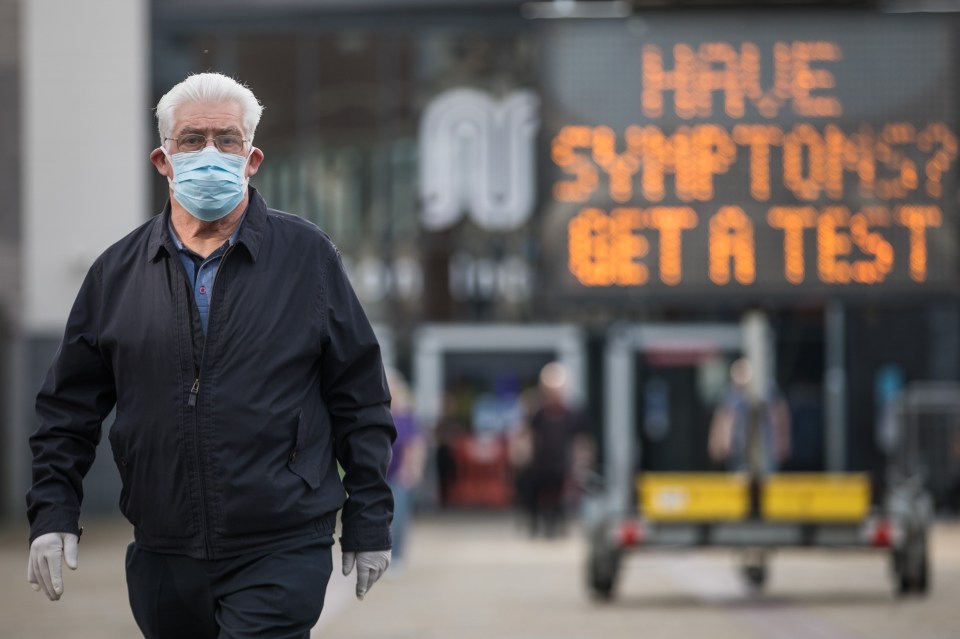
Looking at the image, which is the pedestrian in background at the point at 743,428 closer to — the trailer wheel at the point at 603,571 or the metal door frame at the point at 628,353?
the trailer wheel at the point at 603,571

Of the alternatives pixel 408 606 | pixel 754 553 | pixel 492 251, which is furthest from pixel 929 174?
pixel 492 251

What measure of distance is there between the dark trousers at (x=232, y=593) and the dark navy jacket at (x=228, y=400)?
0.04 meters

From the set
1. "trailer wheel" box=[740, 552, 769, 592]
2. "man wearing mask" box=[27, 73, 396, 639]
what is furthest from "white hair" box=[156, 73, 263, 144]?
"trailer wheel" box=[740, 552, 769, 592]

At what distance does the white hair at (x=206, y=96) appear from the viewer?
4223 millimetres

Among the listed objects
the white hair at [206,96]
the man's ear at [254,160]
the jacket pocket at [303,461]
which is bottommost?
the jacket pocket at [303,461]

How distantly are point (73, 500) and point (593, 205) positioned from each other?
8.42 meters

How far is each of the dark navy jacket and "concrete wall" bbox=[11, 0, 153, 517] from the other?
70.8 ft

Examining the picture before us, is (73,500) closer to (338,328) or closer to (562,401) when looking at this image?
(338,328)

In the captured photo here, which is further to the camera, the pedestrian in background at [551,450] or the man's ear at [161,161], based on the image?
the pedestrian in background at [551,450]

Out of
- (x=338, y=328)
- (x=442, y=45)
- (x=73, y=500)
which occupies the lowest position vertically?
(x=73, y=500)

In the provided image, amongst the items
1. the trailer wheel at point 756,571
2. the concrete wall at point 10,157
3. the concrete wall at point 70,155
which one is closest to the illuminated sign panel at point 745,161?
the trailer wheel at point 756,571

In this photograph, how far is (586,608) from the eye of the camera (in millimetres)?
12109

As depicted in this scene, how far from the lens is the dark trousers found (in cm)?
402

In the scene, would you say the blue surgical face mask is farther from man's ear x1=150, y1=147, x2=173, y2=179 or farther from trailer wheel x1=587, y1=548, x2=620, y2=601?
trailer wheel x1=587, y1=548, x2=620, y2=601
